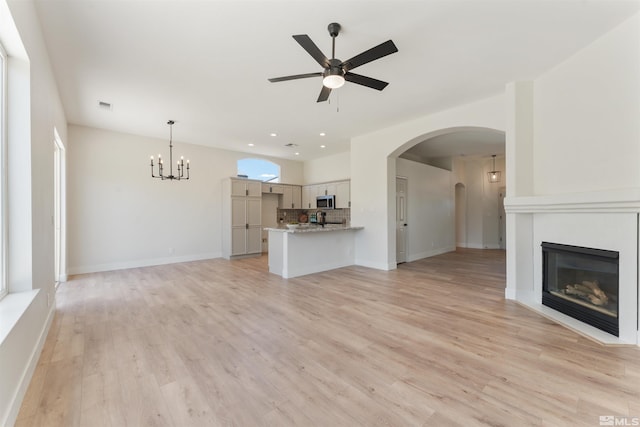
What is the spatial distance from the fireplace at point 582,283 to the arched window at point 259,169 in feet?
22.7

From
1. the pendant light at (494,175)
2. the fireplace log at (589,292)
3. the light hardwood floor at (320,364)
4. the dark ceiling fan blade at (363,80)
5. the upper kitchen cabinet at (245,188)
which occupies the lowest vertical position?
the light hardwood floor at (320,364)

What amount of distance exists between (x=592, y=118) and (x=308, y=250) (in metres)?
4.48

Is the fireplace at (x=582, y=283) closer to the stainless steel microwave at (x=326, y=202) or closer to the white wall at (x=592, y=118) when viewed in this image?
the white wall at (x=592, y=118)

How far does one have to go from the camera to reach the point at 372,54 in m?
2.44

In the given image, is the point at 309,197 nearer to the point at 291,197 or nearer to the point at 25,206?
the point at 291,197

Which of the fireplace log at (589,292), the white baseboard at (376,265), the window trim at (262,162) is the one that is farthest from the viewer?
the window trim at (262,162)

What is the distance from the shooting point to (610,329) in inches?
→ 107

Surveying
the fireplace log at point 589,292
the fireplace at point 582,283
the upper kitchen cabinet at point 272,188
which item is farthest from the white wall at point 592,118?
the upper kitchen cabinet at point 272,188

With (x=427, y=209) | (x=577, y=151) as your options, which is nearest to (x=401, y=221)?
(x=427, y=209)

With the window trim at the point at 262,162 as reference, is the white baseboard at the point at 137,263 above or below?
below

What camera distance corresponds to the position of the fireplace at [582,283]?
2.80 m

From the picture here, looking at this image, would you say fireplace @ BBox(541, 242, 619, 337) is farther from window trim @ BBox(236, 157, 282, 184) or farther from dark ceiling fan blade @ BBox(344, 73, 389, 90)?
window trim @ BBox(236, 157, 282, 184)

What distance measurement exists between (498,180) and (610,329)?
7.22m

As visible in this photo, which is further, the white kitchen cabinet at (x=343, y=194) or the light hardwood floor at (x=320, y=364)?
the white kitchen cabinet at (x=343, y=194)
